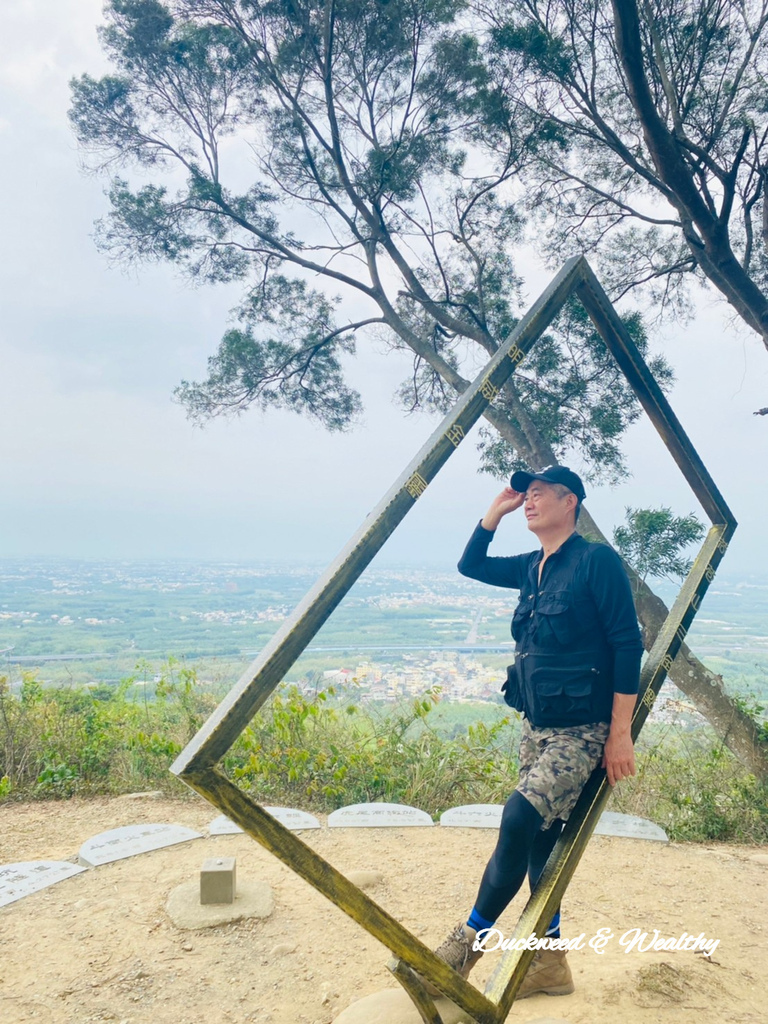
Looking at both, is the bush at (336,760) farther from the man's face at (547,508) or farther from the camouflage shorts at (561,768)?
the man's face at (547,508)

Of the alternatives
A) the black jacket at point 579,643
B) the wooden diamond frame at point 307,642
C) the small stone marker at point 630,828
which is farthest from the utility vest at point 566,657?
the small stone marker at point 630,828

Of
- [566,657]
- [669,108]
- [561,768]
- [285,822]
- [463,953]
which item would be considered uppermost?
[669,108]

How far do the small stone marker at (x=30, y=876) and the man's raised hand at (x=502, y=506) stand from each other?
8.85 feet

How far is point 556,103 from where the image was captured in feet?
21.2

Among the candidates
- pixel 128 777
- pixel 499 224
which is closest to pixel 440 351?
pixel 499 224

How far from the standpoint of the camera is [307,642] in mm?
1809

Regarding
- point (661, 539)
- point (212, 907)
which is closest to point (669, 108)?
point (661, 539)

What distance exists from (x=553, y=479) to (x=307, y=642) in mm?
1151

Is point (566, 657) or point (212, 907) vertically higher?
point (566, 657)

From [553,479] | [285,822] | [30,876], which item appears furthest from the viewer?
[285,822]

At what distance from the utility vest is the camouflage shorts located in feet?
0.13

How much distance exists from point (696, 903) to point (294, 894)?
1.93m

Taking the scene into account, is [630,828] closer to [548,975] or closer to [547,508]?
[548,975]

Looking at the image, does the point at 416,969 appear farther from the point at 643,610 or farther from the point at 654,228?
the point at 654,228
